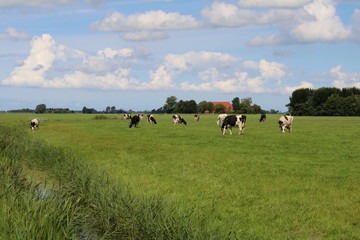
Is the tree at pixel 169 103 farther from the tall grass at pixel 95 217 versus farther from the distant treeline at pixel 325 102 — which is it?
the tall grass at pixel 95 217

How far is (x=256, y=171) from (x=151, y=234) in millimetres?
8875

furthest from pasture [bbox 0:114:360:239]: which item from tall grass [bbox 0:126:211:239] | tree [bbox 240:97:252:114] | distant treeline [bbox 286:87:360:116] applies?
tree [bbox 240:97:252:114]

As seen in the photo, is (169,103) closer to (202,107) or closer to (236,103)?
(202,107)

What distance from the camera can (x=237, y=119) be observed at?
33781 millimetres

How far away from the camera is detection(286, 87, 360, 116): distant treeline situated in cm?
12125

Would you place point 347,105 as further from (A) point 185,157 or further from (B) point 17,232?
(B) point 17,232

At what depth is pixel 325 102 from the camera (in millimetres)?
127688

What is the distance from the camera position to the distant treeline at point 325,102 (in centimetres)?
12125

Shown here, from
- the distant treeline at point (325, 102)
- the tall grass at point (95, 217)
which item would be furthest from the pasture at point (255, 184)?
the distant treeline at point (325, 102)

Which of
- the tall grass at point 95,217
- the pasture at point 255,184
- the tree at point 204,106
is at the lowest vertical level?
the pasture at point 255,184

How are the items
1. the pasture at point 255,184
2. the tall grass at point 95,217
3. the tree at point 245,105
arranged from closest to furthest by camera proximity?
1. the tall grass at point 95,217
2. the pasture at point 255,184
3. the tree at point 245,105

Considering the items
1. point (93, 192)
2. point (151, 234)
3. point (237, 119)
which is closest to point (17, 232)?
point (151, 234)

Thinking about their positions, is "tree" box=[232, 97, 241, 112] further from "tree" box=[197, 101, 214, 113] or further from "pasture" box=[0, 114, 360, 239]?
"pasture" box=[0, 114, 360, 239]

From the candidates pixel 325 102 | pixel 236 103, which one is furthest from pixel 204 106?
pixel 325 102
